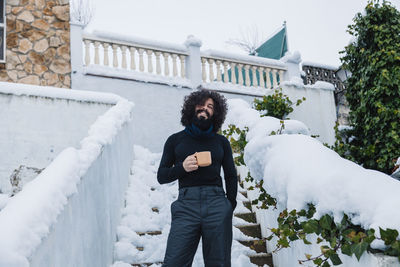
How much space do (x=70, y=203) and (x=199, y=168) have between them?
2.68 feet

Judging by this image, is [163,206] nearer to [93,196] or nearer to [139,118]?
[93,196]

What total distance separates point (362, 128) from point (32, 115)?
455 cm

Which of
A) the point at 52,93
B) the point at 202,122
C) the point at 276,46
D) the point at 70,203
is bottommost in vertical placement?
the point at 70,203

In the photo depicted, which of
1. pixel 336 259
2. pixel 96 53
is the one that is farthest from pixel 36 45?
pixel 336 259

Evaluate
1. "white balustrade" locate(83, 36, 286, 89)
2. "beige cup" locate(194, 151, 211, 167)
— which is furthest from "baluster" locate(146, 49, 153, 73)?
"beige cup" locate(194, 151, 211, 167)

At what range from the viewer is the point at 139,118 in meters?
8.00

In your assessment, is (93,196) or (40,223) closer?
(40,223)

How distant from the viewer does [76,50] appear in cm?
777

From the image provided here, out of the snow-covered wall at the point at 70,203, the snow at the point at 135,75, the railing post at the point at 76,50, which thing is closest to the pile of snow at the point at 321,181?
the snow-covered wall at the point at 70,203

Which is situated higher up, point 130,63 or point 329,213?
point 130,63

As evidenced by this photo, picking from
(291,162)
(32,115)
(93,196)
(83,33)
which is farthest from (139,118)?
(291,162)

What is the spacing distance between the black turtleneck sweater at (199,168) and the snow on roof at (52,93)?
3458mm

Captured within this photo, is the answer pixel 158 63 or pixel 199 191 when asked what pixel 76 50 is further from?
pixel 199 191

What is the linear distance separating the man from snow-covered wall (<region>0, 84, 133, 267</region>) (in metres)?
0.57
